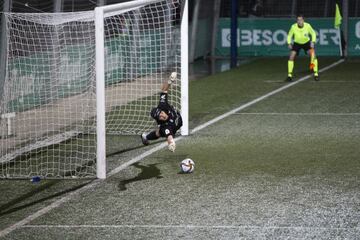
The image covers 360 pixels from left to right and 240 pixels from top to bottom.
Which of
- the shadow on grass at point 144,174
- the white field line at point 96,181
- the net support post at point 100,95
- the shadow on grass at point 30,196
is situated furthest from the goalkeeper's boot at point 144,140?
the shadow on grass at point 30,196

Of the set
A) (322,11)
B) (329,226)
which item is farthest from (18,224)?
(322,11)

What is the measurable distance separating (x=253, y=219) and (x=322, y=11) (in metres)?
21.3

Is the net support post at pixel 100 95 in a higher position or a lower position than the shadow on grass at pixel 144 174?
higher

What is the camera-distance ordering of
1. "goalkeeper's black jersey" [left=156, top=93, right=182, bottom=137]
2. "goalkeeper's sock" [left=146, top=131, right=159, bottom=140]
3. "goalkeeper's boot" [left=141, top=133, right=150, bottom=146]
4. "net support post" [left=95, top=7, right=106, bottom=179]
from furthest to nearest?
"goalkeeper's boot" [left=141, top=133, right=150, bottom=146], "goalkeeper's sock" [left=146, top=131, right=159, bottom=140], "goalkeeper's black jersey" [left=156, top=93, right=182, bottom=137], "net support post" [left=95, top=7, right=106, bottom=179]

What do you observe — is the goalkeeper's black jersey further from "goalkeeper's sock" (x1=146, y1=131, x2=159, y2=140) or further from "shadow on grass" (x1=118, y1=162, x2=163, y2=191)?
"goalkeeper's sock" (x1=146, y1=131, x2=159, y2=140)

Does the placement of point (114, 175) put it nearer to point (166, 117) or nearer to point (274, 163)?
point (166, 117)

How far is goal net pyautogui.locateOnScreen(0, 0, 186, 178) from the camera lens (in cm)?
1116

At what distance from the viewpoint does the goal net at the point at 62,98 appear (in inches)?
439

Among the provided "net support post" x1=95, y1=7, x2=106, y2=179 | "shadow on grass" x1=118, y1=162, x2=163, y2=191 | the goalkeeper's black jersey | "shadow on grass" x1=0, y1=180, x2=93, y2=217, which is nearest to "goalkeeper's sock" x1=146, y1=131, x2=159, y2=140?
"shadow on grass" x1=118, y1=162, x2=163, y2=191

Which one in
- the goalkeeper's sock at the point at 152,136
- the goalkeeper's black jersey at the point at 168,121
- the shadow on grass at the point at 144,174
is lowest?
the shadow on grass at the point at 144,174

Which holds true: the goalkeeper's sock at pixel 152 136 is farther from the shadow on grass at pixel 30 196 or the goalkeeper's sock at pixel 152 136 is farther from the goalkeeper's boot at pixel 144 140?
the shadow on grass at pixel 30 196

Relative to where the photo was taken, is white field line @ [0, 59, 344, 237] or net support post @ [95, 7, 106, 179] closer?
white field line @ [0, 59, 344, 237]

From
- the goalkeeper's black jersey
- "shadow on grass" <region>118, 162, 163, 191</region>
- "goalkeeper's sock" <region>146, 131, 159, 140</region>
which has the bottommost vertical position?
"shadow on grass" <region>118, 162, 163, 191</region>

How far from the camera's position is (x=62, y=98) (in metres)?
14.4
